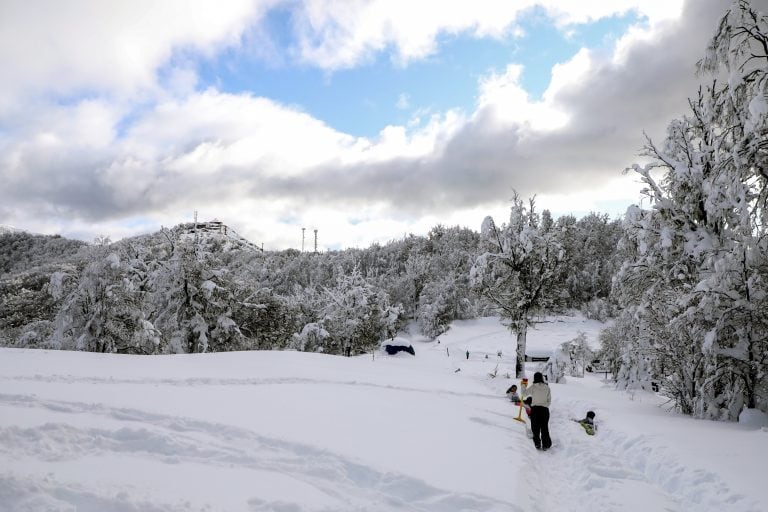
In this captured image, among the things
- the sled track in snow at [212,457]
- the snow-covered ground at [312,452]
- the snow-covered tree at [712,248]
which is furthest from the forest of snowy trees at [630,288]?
the sled track in snow at [212,457]

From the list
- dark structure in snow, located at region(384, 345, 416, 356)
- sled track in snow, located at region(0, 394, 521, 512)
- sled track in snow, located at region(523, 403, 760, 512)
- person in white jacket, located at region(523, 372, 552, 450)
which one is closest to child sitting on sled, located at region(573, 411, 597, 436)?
sled track in snow, located at region(523, 403, 760, 512)

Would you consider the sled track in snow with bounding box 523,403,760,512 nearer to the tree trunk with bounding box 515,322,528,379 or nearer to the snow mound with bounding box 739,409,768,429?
the snow mound with bounding box 739,409,768,429

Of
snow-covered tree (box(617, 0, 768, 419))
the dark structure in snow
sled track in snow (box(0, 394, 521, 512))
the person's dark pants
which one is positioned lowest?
the dark structure in snow

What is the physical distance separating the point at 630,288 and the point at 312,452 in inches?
552

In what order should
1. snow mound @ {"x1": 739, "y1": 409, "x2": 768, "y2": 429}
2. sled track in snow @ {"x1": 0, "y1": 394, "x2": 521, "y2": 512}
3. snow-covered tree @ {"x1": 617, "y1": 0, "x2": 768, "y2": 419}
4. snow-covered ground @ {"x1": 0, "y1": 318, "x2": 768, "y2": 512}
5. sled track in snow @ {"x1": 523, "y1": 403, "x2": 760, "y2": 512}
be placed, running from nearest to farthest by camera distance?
1. sled track in snow @ {"x1": 0, "y1": 394, "x2": 521, "y2": 512}
2. snow-covered ground @ {"x1": 0, "y1": 318, "x2": 768, "y2": 512}
3. sled track in snow @ {"x1": 523, "y1": 403, "x2": 760, "y2": 512}
4. snow-covered tree @ {"x1": 617, "y1": 0, "x2": 768, "y2": 419}
5. snow mound @ {"x1": 739, "y1": 409, "x2": 768, "y2": 429}

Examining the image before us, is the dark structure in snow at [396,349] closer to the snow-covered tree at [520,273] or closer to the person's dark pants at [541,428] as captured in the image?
the snow-covered tree at [520,273]

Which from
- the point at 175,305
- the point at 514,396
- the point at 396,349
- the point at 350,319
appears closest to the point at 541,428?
the point at 514,396

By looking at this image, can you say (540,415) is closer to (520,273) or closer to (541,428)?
(541,428)

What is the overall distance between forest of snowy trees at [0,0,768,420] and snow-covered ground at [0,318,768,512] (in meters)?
2.31

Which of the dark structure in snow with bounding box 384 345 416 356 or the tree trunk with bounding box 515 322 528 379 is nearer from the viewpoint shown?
the tree trunk with bounding box 515 322 528 379

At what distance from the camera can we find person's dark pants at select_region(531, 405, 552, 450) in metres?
10.2

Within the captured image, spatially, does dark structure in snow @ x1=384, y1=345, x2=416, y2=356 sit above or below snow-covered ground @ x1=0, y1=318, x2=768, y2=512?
below

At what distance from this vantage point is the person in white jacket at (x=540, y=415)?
10.2m

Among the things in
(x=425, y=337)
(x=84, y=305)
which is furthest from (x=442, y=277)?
(x=84, y=305)
